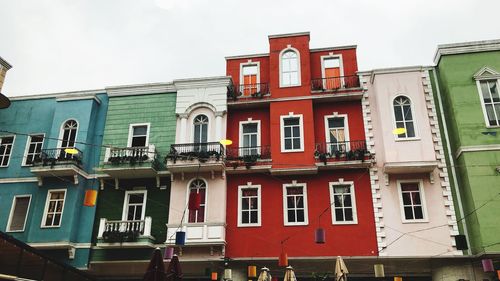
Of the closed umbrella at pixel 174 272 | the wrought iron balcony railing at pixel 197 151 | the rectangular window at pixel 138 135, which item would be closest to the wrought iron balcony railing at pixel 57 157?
the rectangular window at pixel 138 135

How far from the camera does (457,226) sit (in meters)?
18.5

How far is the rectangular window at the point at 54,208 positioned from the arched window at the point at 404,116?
17.2 metres

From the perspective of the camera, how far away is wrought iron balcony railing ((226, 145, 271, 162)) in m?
21.3

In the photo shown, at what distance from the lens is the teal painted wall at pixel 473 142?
17.8 meters

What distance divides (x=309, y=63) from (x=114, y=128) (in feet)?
36.9

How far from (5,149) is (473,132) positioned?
79.8 feet

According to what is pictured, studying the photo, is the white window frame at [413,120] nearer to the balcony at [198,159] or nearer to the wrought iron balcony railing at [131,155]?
the balcony at [198,159]

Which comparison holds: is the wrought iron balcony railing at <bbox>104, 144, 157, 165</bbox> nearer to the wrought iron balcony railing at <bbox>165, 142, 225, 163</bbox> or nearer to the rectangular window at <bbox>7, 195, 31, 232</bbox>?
the wrought iron balcony railing at <bbox>165, 142, 225, 163</bbox>

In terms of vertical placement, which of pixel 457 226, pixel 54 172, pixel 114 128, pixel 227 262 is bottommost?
pixel 227 262

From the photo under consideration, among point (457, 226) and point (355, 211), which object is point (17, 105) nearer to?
point (355, 211)

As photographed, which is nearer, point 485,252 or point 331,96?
point 485,252

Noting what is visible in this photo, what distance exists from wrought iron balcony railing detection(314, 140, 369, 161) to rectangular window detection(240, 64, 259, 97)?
4.95 metres

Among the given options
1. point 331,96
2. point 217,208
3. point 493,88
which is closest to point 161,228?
point 217,208

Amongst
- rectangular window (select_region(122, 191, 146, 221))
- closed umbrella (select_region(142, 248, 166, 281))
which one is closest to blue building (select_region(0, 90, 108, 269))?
rectangular window (select_region(122, 191, 146, 221))
